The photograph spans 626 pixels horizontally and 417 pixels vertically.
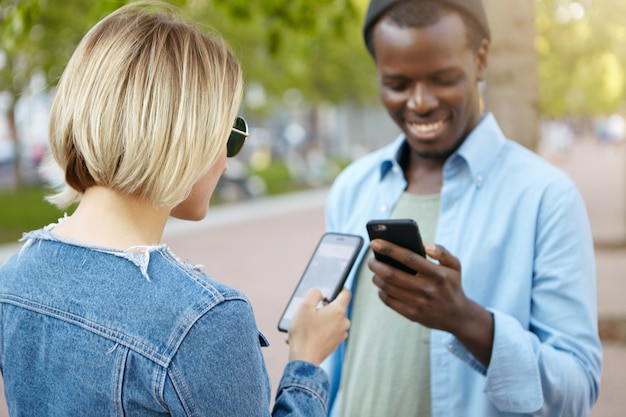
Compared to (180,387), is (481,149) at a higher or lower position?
higher

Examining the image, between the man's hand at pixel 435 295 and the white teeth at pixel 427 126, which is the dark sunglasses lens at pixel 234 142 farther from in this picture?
the white teeth at pixel 427 126

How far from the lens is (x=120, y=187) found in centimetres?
158

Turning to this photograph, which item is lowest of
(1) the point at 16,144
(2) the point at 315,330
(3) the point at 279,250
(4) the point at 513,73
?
(3) the point at 279,250

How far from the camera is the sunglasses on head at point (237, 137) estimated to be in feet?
6.03

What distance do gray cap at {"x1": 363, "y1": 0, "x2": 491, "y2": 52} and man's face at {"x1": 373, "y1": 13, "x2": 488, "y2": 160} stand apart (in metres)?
0.03

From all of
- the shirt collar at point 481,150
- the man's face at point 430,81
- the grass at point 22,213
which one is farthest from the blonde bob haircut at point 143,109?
the grass at point 22,213

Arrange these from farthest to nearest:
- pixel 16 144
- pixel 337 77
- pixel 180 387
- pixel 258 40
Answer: pixel 337 77, pixel 258 40, pixel 16 144, pixel 180 387

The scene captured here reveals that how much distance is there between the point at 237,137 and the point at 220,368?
60 centimetres

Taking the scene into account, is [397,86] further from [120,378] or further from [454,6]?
[120,378]

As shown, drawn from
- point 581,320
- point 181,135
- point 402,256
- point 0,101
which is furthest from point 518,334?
point 0,101

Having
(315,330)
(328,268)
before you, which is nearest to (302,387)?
(315,330)

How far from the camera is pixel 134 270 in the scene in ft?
4.91

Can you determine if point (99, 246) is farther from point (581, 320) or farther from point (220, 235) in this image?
point (220, 235)

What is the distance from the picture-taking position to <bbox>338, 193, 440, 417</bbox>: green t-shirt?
7.30 ft
